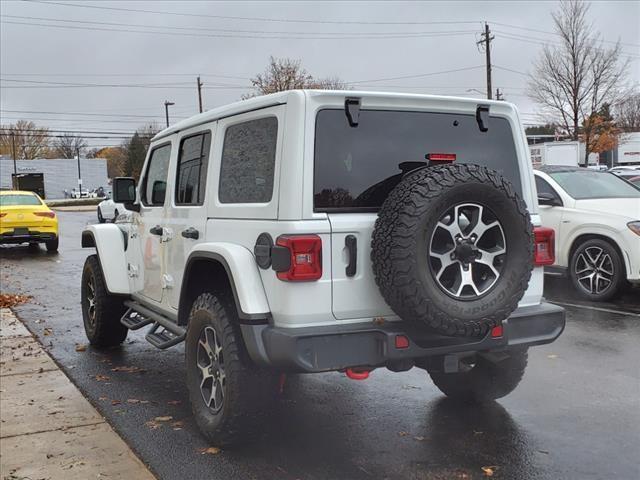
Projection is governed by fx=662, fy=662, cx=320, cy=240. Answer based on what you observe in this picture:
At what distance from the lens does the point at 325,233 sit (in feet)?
11.6

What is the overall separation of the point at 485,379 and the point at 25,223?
14.4m

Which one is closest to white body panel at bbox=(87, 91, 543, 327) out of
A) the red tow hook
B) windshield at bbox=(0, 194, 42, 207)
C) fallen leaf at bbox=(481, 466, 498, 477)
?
the red tow hook

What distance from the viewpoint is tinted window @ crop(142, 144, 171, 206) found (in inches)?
207

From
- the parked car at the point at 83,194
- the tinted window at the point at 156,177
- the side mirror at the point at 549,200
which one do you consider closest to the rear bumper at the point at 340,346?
the tinted window at the point at 156,177

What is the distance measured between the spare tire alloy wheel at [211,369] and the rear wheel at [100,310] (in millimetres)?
2503

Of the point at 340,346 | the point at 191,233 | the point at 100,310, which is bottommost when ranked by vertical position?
the point at 100,310

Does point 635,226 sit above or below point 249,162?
A: below

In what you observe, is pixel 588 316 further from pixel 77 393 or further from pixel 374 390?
pixel 77 393

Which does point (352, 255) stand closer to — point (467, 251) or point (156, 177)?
point (467, 251)

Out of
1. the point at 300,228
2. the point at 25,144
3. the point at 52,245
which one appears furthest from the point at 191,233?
the point at 25,144

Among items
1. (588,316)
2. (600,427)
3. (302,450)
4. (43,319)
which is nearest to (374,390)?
(302,450)

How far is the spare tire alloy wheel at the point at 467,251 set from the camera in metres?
3.51

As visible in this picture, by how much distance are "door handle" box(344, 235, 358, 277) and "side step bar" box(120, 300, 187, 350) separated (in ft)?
4.74

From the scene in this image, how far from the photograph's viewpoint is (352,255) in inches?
142
